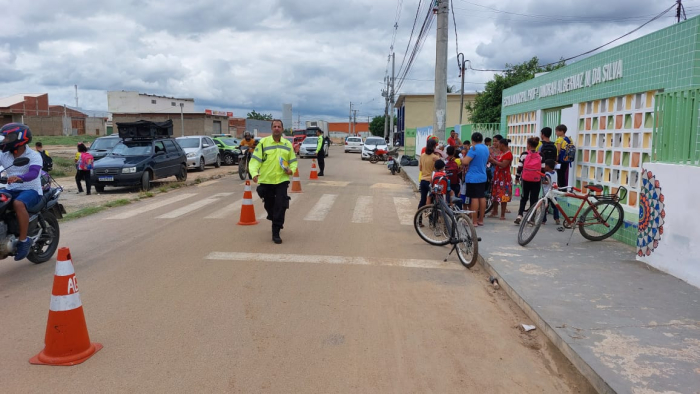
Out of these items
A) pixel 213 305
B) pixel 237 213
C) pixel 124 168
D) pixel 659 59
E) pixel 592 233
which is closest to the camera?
pixel 213 305

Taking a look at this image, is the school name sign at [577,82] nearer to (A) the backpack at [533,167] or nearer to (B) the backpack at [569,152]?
(B) the backpack at [569,152]

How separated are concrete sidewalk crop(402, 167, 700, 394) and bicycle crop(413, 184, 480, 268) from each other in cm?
33

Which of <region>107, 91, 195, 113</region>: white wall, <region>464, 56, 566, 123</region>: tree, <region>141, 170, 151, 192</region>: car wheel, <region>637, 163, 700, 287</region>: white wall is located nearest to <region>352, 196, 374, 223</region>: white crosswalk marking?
<region>637, 163, 700, 287</region>: white wall

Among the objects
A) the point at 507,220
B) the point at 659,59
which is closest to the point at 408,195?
the point at 507,220

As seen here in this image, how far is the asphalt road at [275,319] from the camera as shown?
3.72 meters

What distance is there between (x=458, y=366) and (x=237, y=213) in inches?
309

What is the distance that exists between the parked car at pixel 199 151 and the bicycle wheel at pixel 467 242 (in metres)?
17.4

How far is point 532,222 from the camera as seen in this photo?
25.5 ft

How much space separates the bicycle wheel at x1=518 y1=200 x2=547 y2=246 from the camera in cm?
767

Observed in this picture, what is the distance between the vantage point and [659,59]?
759 cm

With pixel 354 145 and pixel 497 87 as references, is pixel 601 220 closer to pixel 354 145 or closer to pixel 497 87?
pixel 497 87

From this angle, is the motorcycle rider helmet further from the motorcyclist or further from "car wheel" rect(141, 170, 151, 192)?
"car wheel" rect(141, 170, 151, 192)

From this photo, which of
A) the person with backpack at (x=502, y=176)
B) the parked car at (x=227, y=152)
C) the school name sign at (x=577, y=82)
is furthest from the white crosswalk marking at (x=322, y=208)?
the parked car at (x=227, y=152)

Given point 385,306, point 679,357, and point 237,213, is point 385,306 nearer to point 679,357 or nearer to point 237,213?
point 679,357
